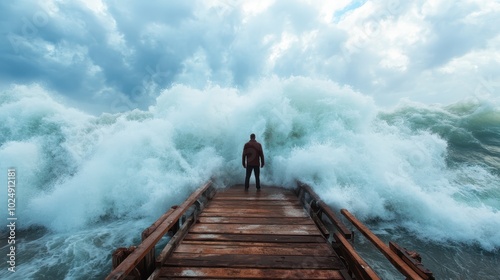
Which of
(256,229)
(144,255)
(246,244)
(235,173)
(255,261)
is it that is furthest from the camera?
(235,173)

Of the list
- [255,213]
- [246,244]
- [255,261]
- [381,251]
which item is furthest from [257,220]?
[381,251]

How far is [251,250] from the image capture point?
3902mm

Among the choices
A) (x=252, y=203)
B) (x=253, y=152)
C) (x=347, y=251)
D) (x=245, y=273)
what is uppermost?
(x=253, y=152)

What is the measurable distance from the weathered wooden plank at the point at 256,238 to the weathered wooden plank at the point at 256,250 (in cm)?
24

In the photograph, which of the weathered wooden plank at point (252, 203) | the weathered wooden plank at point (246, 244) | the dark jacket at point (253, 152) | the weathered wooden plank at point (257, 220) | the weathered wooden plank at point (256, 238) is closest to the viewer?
the weathered wooden plank at point (246, 244)

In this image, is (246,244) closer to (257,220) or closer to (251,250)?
(251,250)

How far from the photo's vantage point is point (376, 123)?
531 inches

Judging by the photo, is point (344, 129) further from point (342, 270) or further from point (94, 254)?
point (94, 254)

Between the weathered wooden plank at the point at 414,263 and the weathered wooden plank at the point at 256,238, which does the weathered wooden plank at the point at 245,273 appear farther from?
the weathered wooden plank at the point at 256,238

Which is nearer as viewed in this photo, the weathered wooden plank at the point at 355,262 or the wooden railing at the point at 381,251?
the wooden railing at the point at 381,251

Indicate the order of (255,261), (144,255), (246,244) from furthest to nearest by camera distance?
(246,244) → (255,261) → (144,255)

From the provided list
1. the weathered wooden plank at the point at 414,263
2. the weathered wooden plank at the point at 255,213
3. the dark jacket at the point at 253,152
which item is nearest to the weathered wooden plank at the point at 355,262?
the weathered wooden plank at the point at 414,263

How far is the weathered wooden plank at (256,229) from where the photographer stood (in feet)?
15.1

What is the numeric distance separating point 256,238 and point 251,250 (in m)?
0.46
